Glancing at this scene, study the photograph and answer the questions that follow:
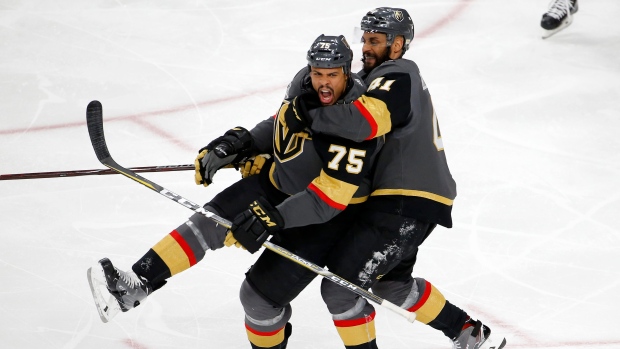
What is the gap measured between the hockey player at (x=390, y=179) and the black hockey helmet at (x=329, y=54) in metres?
0.13

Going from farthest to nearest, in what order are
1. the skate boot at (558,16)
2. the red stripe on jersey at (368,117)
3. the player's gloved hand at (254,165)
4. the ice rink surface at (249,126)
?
the skate boot at (558,16)
the ice rink surface at (249,126)
the player's gloved hand at (254,165)
the red stripe on jersey at (368,117)

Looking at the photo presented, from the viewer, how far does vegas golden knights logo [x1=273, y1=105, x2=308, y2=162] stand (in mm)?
3314

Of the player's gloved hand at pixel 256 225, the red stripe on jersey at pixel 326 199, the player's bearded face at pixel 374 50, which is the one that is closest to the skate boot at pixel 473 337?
the red stripe on jersey at pixel 326 199

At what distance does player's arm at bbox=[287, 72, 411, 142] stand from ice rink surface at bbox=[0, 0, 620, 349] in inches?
19.3

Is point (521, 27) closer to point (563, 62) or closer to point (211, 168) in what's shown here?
point (563, 62)

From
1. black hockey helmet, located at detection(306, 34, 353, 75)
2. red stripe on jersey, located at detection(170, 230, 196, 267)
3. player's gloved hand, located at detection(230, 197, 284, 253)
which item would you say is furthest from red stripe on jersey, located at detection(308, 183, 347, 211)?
red stripe on jersey, located at detection(170, 230, 196, 267)

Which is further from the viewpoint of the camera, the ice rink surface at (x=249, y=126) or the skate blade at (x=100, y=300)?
the ice rink surface at (x=249, y=126)

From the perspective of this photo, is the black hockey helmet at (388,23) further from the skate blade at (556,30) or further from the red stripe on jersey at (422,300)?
the skate blade at (556,30)

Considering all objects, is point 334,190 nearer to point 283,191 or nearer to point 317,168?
point 317,168

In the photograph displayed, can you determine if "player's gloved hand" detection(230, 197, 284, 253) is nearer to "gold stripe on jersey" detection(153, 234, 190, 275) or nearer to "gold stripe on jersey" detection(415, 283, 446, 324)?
"gold stripe on jersey" detection(153, 234, 190, 275)

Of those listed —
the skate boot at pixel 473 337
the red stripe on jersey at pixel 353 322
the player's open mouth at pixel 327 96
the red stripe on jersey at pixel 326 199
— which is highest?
the player's open mouth at pixel 327 96

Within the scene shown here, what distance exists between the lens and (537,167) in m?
5.08

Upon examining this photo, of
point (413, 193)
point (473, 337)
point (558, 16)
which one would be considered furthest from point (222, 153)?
point (558, 16)

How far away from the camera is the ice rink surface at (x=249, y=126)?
157 inches
